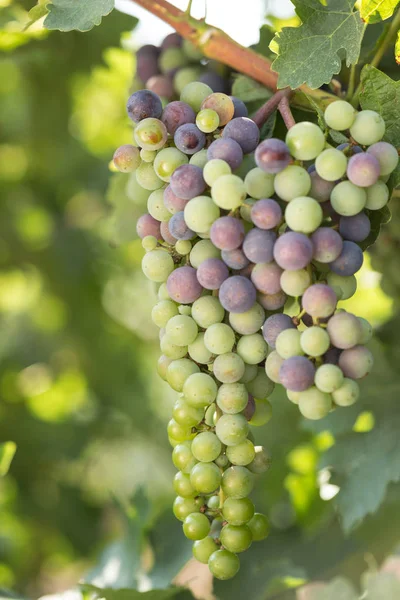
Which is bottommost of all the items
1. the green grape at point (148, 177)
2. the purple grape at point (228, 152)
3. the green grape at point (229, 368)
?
the green grape at point (229, 368)

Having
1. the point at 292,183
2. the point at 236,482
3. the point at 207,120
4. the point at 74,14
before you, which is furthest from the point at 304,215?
the point at 74,14

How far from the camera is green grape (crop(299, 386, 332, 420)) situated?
20.7 inches

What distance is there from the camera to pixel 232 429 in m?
0.57

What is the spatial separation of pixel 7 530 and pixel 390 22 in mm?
1476

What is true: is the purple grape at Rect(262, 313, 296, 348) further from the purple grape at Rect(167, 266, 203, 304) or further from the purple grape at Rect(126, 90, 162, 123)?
the purple grape at Rect(126, 90, 162, 123)

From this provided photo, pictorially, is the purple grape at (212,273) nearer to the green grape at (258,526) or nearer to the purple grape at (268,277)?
the purple grape at (268,277)

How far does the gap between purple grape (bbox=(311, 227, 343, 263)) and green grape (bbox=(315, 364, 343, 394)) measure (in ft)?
0.28

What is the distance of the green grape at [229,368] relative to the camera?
22.3 inches

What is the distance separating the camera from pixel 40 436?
1.59 metres

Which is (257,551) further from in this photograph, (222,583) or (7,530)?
(7,530)

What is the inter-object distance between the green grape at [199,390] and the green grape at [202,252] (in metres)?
0.10

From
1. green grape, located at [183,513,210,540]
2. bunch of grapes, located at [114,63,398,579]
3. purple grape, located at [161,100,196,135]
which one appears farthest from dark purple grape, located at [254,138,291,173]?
green grape, located at [183,513,210,540]

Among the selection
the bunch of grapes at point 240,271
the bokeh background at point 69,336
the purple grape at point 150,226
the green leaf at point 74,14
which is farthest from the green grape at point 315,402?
the bokeh background at point 69,336

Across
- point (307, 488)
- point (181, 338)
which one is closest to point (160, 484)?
point (307, 488)
